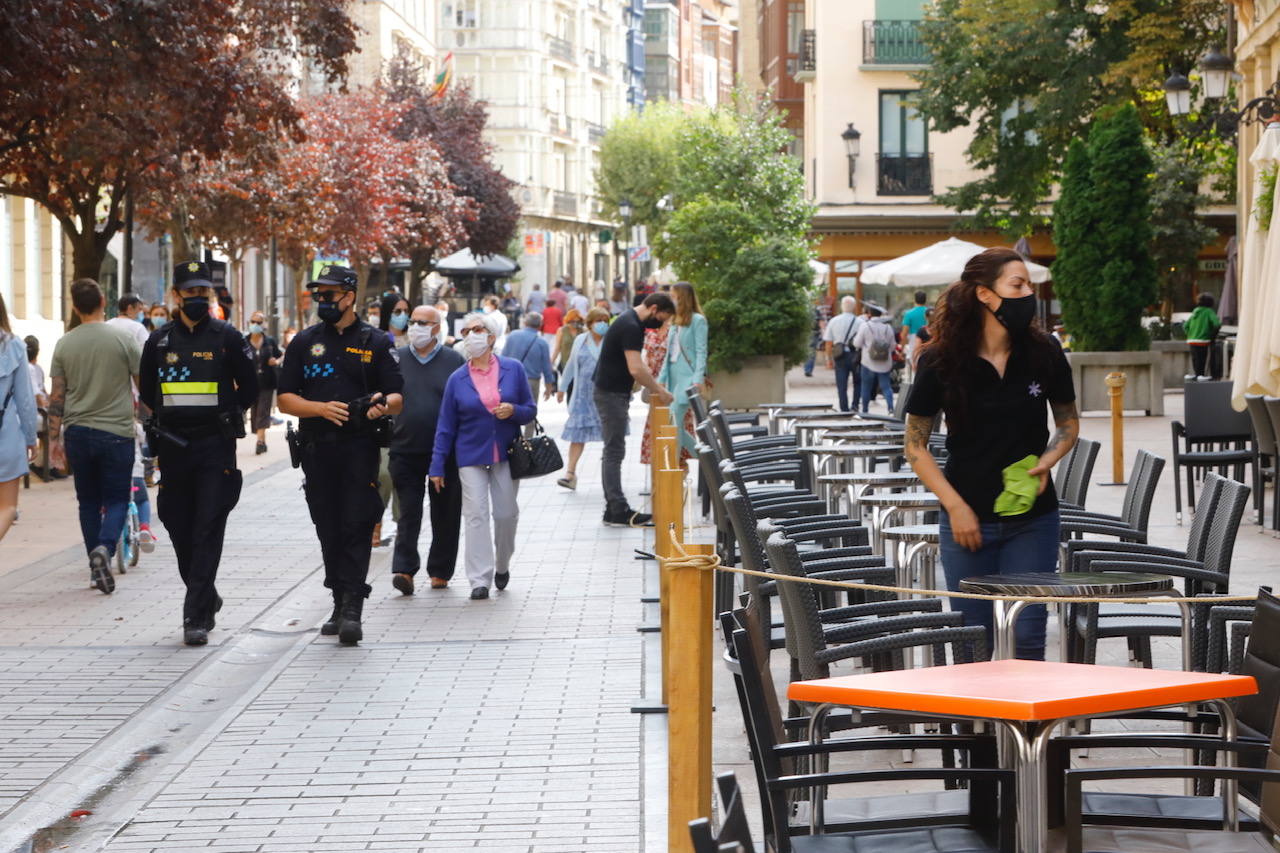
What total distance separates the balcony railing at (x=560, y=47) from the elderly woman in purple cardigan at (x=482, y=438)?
283 feet

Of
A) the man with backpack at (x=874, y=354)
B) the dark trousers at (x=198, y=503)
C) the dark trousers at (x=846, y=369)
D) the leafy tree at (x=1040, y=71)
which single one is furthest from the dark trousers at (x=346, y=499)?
the leafy tree at (x=1040, y=71)

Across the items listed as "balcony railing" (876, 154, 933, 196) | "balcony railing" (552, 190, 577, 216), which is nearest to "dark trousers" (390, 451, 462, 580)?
"balcony railing" (876, 154, 933, 196)

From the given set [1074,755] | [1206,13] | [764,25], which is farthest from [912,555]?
[764,25]

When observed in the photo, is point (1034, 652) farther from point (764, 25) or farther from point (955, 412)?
point (764, 25)

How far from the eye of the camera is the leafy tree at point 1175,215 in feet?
122

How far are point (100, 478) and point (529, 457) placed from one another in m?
2.71

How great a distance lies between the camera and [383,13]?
2648 inches

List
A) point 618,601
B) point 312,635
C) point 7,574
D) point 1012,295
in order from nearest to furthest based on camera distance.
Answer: point 1012,295 → point 312,635 → point 618,601 → point 7,574

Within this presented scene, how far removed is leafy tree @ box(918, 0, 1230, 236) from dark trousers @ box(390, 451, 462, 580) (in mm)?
18439

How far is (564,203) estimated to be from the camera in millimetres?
101250

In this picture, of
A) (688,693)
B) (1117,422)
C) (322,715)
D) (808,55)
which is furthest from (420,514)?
(808,55)

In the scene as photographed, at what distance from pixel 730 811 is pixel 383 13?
2626 inches

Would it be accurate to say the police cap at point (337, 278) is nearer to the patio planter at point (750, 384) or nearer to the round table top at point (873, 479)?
the round table top at point (873, 479)

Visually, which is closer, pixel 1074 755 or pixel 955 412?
pixel 955 412
